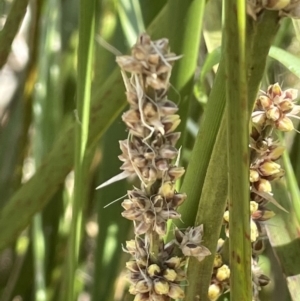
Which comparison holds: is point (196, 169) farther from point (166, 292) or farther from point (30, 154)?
point (30, 154)

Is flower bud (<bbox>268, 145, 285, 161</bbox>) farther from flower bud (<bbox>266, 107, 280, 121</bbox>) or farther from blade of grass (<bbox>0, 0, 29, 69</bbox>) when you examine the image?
blade of grass (<bbox>0, 0, 29, 69</bbox>)

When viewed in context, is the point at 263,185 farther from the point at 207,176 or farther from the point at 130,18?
the point at 130,18

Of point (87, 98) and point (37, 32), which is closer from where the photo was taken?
point (87, 98)

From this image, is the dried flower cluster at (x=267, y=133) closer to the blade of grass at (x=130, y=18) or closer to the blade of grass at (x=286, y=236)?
the blade of grass at (x=286, y=236)

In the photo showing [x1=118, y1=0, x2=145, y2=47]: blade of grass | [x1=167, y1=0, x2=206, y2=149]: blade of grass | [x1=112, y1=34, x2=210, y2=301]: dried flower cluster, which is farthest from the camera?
[x1=118, y1=0, x2=145, y2=47]: blade of grass

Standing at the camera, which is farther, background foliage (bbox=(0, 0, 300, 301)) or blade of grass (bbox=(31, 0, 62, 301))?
blade of grass (bbox=(31, 0, 62, 301))

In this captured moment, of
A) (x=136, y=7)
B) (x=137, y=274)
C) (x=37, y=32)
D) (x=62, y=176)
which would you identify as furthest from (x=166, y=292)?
(x=37, y=32)

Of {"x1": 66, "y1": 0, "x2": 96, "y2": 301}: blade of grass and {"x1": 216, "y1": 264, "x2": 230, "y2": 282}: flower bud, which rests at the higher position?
{"x1": 66, "y1": 0, "x2": 96, "y2": 301}: blade of grass

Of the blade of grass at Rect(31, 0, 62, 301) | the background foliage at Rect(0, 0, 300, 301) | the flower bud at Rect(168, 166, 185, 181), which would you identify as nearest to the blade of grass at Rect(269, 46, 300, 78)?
the background foliage at Rect(0, 0, 300, 301)
